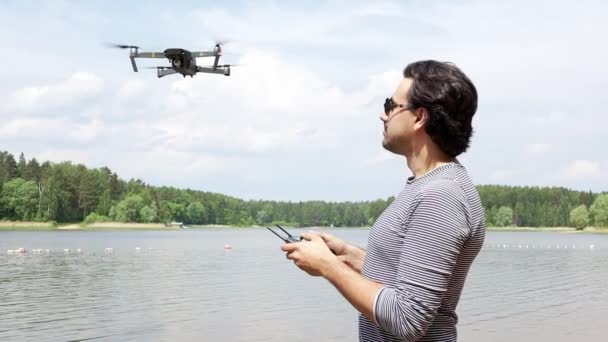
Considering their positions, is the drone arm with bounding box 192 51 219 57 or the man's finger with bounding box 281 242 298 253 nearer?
the man's finger with bounding box 281 242 298 253

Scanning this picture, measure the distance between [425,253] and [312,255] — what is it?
16.4 inches

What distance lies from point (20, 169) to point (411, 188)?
185424 millimetres

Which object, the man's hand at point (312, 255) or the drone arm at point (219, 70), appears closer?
the man's hand at point (312, 255)

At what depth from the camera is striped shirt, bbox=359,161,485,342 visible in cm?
262

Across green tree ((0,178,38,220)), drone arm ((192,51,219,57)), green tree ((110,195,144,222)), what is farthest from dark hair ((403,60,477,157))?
green tree ((110,195,144,222))

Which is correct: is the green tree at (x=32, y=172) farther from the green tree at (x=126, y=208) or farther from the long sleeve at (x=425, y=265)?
the long sleeve at (x=425, y=265)

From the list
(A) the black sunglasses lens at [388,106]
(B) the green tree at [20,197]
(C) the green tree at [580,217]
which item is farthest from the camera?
(C) the green tree at [580,217]

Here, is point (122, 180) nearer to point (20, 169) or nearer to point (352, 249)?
point (20, 169)

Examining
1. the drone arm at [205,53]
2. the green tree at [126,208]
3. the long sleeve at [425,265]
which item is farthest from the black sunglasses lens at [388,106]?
the green tree at [126,208]

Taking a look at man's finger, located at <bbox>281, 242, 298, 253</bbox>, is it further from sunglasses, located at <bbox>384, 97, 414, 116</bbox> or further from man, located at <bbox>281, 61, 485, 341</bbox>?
sunglasses, located at <bbox>384, 97, 414, 116</bbox>

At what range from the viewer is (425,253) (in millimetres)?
2619

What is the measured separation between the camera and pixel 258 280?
39.2 m

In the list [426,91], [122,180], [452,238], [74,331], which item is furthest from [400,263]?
[122,180]

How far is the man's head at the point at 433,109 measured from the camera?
2801 millimetres
